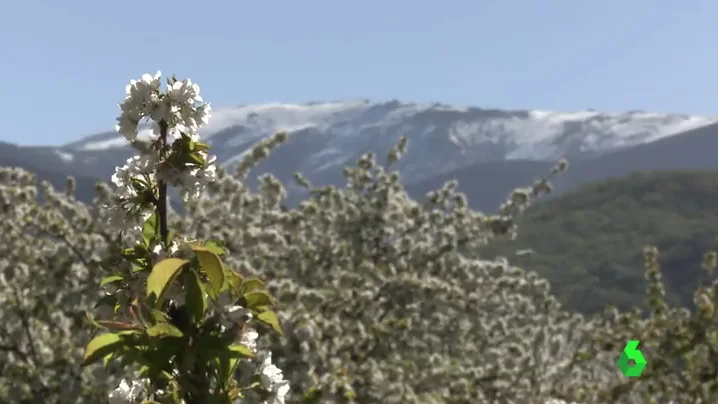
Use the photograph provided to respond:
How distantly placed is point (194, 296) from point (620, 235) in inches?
6862

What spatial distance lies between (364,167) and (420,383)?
13.2 feet

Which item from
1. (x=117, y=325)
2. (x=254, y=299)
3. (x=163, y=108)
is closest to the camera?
(x=117, y=325)

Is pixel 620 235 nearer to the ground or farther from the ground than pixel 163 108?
nearer to the ground

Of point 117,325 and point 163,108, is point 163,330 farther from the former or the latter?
point 163,108

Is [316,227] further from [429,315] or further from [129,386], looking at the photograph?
[129,386]

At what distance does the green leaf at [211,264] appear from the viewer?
212 centimetres

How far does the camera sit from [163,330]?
2.15 m

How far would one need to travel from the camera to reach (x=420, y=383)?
42.4 feet

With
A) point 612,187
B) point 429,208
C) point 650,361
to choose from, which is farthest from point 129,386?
point 612,187

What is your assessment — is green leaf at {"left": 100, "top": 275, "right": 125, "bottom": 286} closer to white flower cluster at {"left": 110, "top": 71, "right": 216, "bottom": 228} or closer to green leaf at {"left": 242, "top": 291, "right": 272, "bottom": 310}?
white flower cluster at {"left": 110, "top": 71, "right": 216, "bottom": 228}

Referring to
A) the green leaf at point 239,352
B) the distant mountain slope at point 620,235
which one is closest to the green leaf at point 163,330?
the green leaf at point 239,352

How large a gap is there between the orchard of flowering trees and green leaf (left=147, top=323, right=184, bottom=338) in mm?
10

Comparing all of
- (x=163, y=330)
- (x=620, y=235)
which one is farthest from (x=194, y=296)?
(x=620, y=235)

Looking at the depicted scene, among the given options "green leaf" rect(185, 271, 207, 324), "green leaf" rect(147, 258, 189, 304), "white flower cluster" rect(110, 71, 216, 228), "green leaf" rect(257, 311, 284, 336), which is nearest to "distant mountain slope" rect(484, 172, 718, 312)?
"white flower cluster" rect(110, 71, 216, 228)
